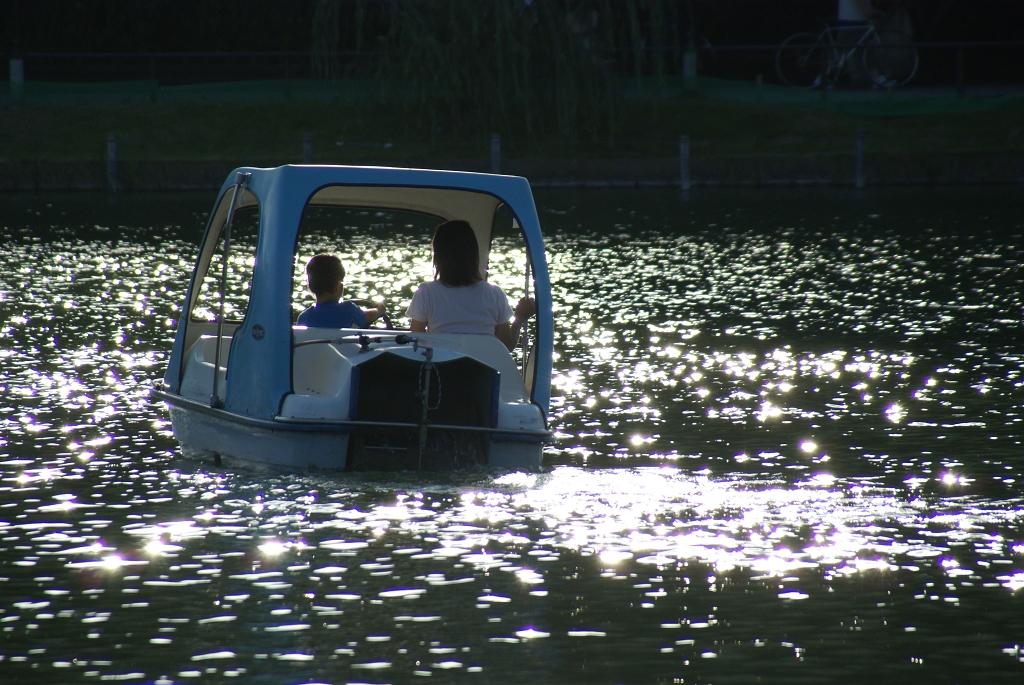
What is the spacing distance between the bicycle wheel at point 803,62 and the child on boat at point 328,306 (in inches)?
1126

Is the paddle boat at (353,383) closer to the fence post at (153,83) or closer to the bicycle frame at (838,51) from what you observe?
the fence post at (153,83)

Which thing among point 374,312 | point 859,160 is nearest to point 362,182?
point 374,312

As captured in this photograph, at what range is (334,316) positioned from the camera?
866 centimetres

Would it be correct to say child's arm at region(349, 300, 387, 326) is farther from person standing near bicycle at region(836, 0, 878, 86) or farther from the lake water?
person standing near bicycle at region(836, 0, 878, 86)

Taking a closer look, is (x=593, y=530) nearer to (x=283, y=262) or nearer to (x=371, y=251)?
(x=283, y=262)

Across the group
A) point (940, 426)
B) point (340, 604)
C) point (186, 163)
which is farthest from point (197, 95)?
point (340, 604)

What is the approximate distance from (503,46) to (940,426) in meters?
22.8

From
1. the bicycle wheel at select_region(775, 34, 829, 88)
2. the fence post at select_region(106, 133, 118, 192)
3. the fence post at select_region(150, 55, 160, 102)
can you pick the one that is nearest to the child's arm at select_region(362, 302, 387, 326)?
the fence post at select_region(106, 133, 118, 192)

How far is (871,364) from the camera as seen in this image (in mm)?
12656

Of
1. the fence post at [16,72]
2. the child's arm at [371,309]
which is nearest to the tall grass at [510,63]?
the fence post at [16,72]

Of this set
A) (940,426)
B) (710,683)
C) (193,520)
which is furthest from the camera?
(940,426)

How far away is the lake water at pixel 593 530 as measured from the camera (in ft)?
19.1

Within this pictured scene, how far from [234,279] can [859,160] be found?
16.1 m

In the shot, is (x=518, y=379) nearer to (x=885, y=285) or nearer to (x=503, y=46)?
(x=885, y=285)
